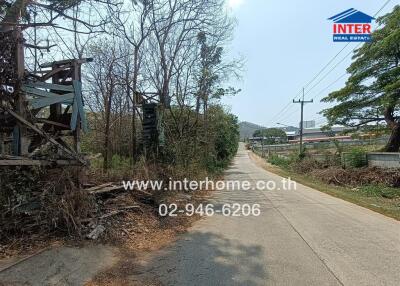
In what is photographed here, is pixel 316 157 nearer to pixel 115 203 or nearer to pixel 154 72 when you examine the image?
pixel 154 72

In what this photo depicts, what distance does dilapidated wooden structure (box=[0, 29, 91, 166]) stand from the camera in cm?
764

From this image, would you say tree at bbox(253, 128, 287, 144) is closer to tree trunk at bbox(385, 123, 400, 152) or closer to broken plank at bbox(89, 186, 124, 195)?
tree trunk at bbox(385, 123, 400, 152)

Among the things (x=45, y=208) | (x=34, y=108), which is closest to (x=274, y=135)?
(x=34, y=108)

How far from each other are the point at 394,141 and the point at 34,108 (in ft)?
95.3

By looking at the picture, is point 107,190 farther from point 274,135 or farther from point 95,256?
point 274,135

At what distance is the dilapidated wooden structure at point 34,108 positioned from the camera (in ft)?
25.1

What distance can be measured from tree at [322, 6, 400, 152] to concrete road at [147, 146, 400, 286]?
60.6ft

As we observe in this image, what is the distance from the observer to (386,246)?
→ 27.2 feet

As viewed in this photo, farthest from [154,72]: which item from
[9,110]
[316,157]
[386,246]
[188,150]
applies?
[316,157]

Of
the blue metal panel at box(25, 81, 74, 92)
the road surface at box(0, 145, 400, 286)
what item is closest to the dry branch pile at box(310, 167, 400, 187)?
the road surface at box(0, 145, 400, 286)

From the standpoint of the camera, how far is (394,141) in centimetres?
3052

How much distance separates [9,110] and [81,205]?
2.37m

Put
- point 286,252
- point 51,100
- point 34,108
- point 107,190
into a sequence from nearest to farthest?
point 286,252 < point 34,108 < point 51,100 < point 107,190

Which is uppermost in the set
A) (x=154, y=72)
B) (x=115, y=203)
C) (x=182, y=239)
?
(x=154, y=72)
